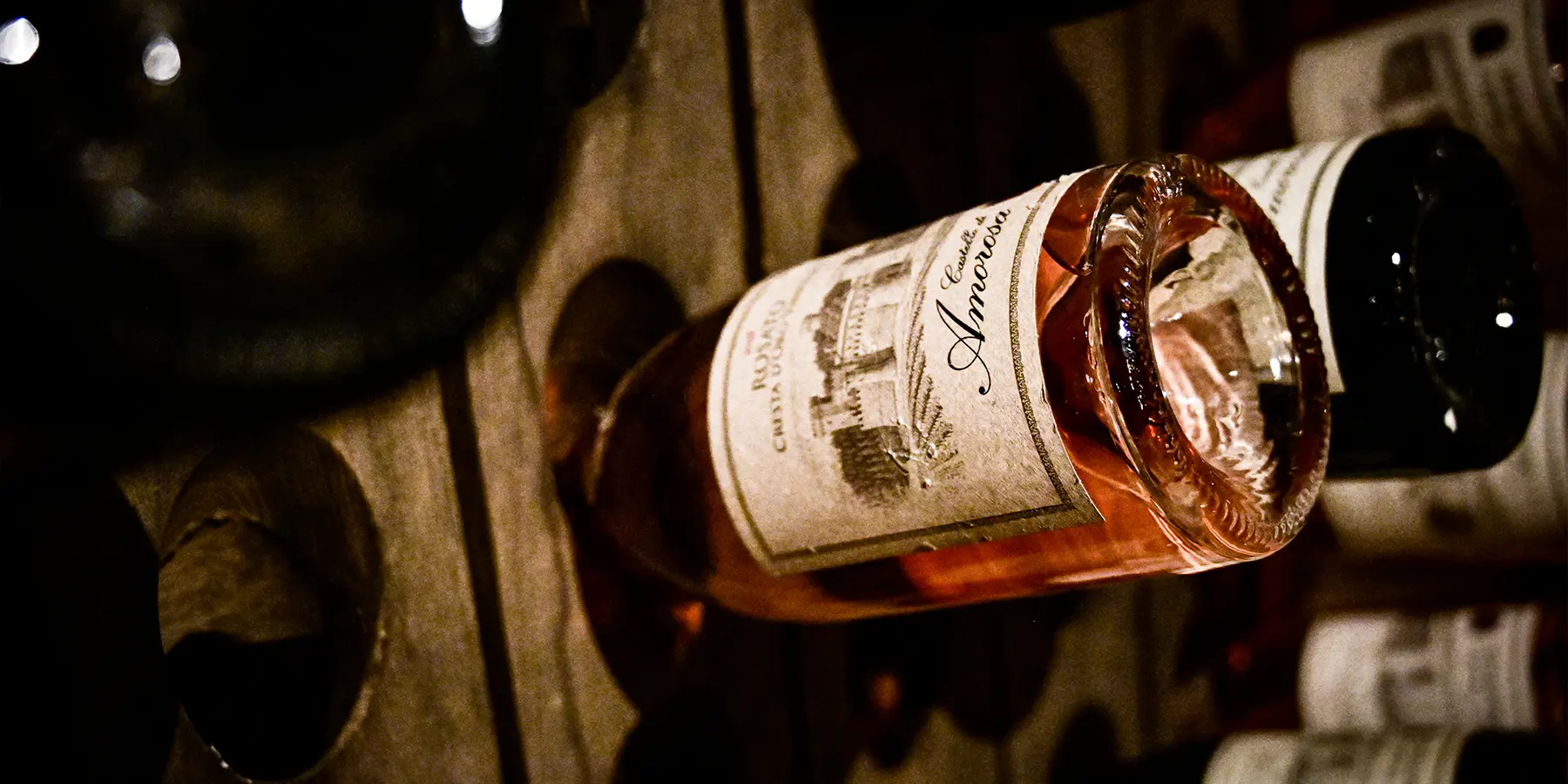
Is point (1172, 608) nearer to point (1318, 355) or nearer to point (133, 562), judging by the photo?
point (1318, 355)

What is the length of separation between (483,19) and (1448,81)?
24.6 inches

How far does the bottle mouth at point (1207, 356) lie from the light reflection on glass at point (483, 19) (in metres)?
0.19

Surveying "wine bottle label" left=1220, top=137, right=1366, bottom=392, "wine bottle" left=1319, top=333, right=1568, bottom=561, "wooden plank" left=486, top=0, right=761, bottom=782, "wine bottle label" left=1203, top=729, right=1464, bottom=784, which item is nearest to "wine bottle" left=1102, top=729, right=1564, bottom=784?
"wine bottle label" left=1203, top=729, right=1464, bottom=784

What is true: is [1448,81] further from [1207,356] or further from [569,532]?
[569,532]

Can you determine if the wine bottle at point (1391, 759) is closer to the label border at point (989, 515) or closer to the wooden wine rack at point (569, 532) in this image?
the wooden wine rack at point (569, 532)

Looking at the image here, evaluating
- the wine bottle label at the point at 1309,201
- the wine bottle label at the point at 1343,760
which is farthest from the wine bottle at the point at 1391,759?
the wine bottle label at the point at 1309,201

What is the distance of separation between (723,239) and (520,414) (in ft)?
0.42

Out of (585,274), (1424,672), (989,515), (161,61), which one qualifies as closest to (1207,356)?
(989,515)

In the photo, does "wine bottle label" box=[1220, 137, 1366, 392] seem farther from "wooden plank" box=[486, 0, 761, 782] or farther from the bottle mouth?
"wooden plank" box=[486, 0, 761, 782]

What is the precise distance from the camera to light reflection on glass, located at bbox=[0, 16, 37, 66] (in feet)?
0.75

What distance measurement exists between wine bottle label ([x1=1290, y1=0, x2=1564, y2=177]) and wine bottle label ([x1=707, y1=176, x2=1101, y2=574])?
1.49ft

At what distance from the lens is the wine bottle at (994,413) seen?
1.11 feet

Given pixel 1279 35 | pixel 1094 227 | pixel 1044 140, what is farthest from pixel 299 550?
pixel 1279 35

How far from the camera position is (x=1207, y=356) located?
0.43 meters
